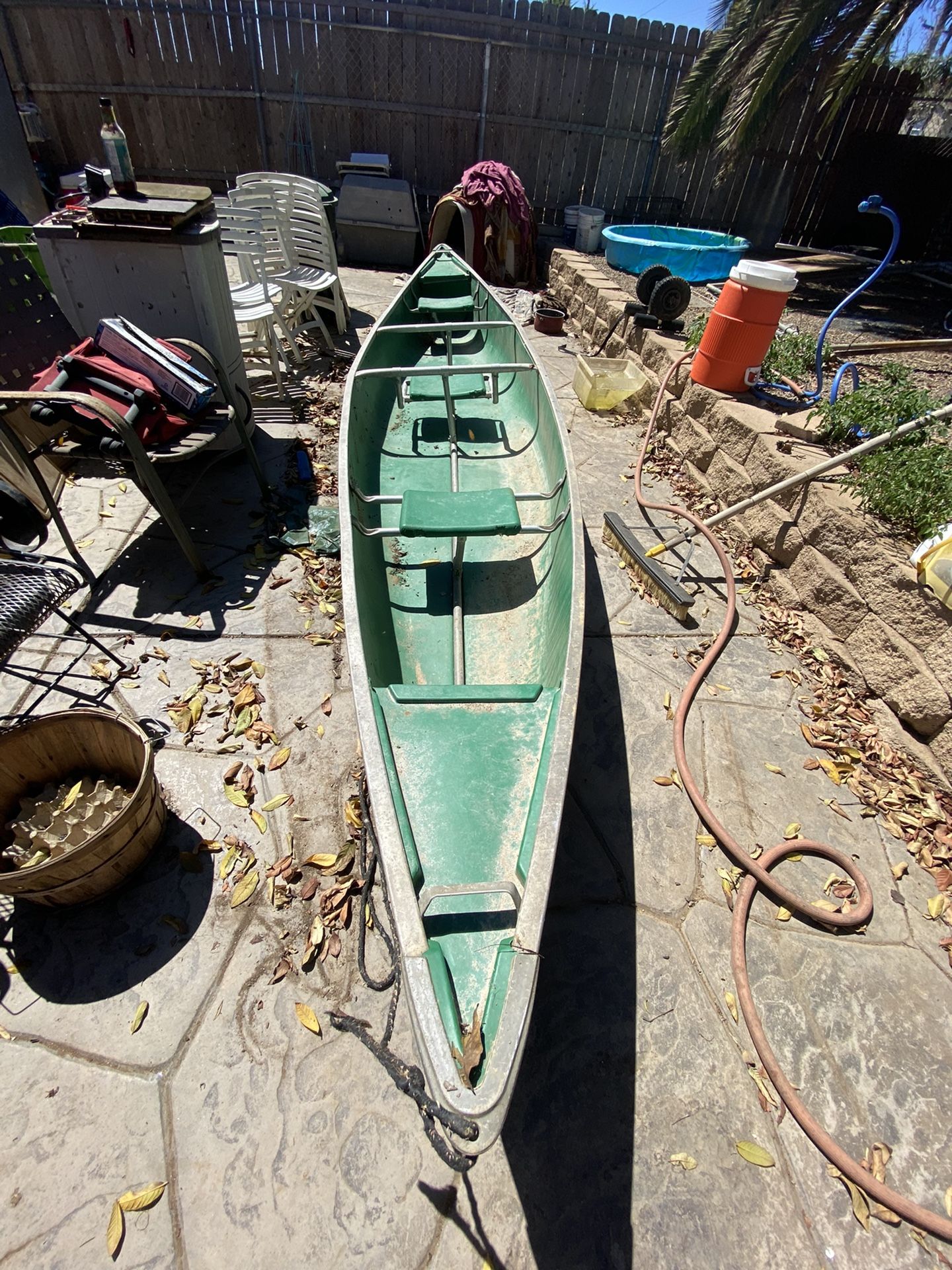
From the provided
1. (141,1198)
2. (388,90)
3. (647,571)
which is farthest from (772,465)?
(388,90)

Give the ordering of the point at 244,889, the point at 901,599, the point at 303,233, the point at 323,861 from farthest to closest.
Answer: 1. the point at 303,233
2. the point at 901,599
3. the point at 323,861
4. the point at 244,889

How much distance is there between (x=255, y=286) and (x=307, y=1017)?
690 cm

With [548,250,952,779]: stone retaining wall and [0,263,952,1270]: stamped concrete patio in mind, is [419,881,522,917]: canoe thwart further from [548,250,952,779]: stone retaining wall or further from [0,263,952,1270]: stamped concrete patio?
[548,250,952,779]: stone retaining wall

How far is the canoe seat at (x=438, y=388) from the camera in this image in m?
5.46

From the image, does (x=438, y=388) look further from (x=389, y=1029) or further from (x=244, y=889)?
(x=389, y=1029)

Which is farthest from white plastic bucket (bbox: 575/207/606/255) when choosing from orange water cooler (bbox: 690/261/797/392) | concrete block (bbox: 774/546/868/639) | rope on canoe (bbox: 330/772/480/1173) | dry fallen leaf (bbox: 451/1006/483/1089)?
dry fallen leaf (bbox: 451/1006/483/1089)

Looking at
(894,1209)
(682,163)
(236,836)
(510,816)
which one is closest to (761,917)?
(894,1209)

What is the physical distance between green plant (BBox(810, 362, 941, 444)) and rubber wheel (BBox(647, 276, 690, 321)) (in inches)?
98.6

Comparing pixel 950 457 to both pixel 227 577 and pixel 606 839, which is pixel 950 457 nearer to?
pixel 606 839

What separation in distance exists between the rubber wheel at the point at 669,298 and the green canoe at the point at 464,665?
1871 millimetres

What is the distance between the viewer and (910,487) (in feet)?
11.3

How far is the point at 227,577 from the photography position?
410 centimetres

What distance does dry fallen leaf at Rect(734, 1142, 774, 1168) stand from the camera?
197cm

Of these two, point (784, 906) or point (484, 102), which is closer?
point (784, 906)
